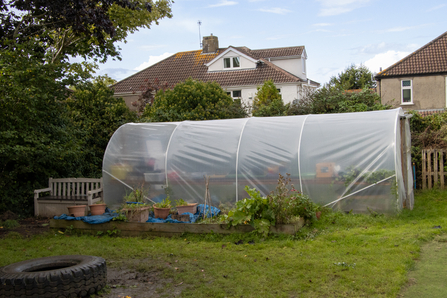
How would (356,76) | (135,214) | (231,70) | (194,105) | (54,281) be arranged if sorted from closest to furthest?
(54,281)
(135,214)
(194,105)
(231,70)
(356,76)

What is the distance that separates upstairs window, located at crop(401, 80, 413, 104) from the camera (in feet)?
80.9

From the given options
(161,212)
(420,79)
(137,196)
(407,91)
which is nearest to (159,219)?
(161,212)

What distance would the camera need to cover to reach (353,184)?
8609 mm

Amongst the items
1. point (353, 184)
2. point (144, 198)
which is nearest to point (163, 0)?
point (144, 198)

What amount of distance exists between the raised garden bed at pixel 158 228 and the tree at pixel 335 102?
25.2ft

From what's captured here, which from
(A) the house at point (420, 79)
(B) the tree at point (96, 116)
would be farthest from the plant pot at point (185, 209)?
(A) the house at point (420, 79)

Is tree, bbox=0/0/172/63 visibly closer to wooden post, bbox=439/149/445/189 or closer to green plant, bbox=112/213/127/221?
green plant, bbox=112/213/127/221

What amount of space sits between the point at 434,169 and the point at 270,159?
5.61 meters

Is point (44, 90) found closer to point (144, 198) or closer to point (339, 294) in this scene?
point (144, 198)

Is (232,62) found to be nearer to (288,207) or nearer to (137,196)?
(137,196)

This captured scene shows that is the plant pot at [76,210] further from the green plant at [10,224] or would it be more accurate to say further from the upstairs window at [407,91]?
the upstairs window at [407,91]

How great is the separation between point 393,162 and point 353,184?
37.7 inches

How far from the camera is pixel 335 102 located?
1452cm

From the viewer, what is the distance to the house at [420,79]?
78.9 feet
